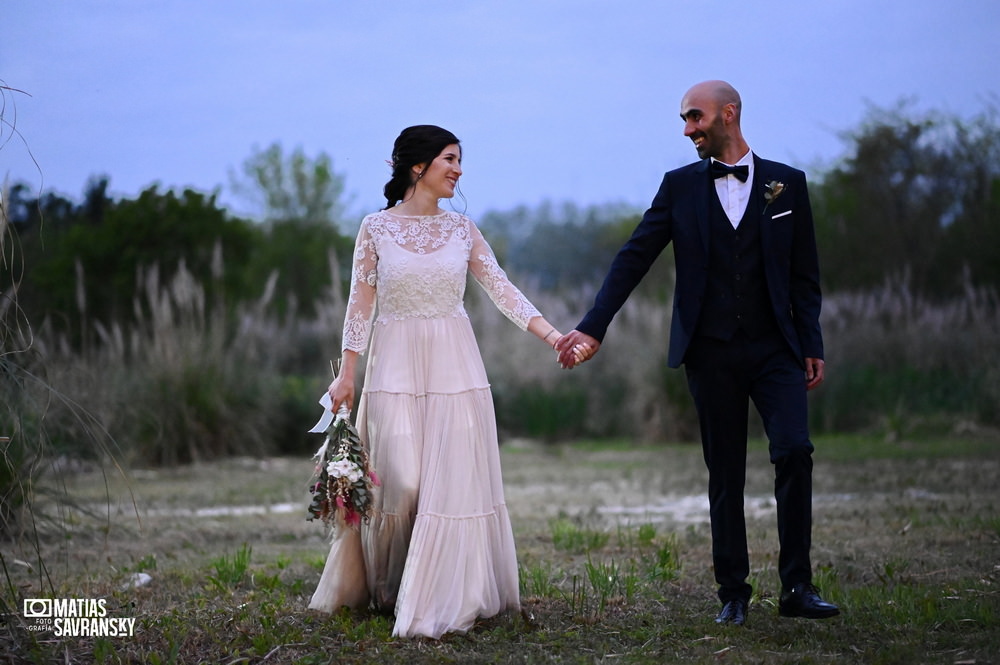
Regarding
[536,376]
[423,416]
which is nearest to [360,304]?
[423,416]

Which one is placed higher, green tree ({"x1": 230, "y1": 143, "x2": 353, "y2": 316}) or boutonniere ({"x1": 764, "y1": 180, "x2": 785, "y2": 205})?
green tree ({"x1": 230, "y1": 143, "x2": 353, "y2": 316})

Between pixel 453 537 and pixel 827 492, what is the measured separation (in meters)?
5.49

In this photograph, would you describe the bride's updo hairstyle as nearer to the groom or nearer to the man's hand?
the groom

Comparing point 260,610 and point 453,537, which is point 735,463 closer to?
point 453,537

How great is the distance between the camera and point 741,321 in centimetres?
473

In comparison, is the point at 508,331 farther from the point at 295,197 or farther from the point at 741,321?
the point at 295,197

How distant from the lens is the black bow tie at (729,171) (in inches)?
192

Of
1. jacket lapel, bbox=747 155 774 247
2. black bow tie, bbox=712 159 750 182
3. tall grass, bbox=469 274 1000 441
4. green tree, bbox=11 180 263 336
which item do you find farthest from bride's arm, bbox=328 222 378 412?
green tree, bbox=11 180 263 336

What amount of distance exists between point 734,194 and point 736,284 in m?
0.40

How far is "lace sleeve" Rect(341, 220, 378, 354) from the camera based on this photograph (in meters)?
5.04

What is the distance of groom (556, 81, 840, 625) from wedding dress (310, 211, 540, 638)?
2.87 feet

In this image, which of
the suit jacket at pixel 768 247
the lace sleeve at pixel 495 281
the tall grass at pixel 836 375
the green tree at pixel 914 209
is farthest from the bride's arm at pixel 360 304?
the green tree at pixel 914 209

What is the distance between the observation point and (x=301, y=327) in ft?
59.0

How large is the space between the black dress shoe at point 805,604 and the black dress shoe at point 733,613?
6.6 inches
